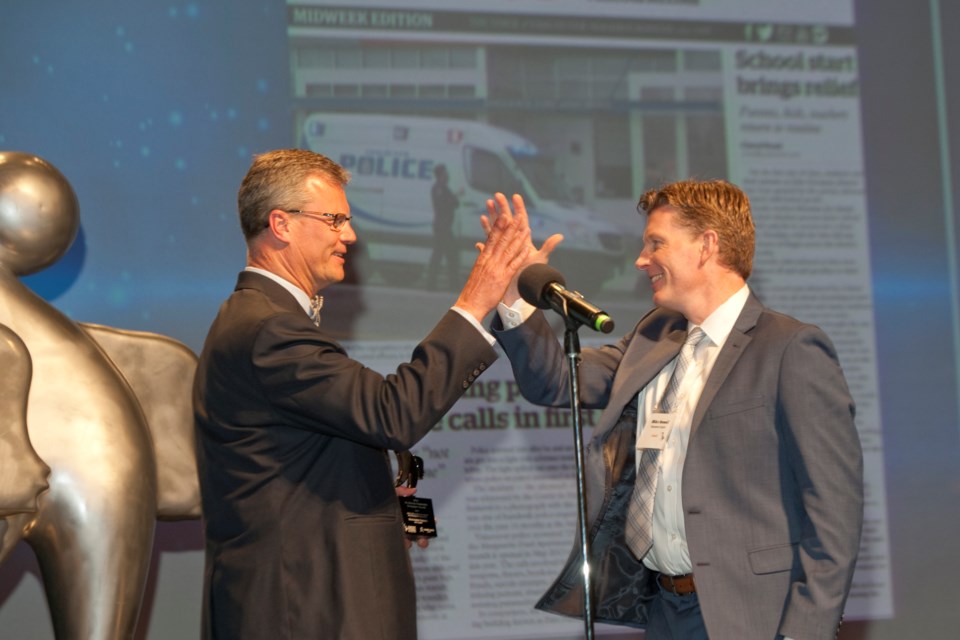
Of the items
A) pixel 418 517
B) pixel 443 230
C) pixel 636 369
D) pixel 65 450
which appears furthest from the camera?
pixel 443 230

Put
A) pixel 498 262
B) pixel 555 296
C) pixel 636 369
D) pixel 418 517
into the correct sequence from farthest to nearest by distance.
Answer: pixel 636 369 < pixel 418 517 < pixel 498 262 < pixel 555 296

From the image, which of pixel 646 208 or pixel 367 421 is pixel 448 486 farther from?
pixel 367 421

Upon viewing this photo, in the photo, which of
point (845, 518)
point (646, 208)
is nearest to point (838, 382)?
point (845, 518)

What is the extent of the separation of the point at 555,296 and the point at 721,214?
630 millimetres

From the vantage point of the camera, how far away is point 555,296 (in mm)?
2285

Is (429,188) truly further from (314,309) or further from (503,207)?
(503,207)

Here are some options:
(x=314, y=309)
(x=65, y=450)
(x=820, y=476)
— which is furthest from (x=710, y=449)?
(x=65, y=450)

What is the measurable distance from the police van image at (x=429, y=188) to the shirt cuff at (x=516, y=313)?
1.75m

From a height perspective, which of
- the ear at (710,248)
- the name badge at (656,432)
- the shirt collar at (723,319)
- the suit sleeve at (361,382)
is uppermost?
the ear at (710,248)

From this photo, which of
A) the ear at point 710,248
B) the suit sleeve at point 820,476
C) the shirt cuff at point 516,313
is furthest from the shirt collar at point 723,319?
the shirt cuff at point 516,313

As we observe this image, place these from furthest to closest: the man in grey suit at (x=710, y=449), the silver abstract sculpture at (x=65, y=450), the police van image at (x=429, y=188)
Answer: the police van image at (x=429, y=188) < the silver abstract sculpture at (x=65, y=450) < the man in grey suit at (x=710, y=449)

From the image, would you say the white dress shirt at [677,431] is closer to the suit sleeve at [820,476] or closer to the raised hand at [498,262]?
the suit sleeve at [820,476]

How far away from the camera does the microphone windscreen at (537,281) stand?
2346mm

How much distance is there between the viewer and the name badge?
2564mm
